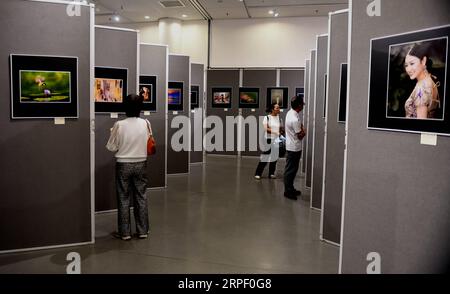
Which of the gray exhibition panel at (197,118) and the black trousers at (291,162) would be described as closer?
the black trousers at (291,162)

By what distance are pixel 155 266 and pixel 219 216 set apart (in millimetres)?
1961

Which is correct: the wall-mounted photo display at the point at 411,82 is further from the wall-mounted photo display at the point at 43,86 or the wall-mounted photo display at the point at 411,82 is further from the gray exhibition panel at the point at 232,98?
the gray exhibition panel at the point at 232,98

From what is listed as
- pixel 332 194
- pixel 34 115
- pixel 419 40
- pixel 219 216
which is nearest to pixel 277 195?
pixel 219 216

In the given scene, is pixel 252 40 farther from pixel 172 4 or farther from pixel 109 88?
pixel 109 88

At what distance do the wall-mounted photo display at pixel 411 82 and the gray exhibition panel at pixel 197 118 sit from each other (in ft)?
24.3

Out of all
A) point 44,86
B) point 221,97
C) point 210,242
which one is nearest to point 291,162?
point 210,242

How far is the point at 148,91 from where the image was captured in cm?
720

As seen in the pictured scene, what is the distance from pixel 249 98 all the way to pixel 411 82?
381 inches

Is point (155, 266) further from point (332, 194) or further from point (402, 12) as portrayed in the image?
point (402, 12)

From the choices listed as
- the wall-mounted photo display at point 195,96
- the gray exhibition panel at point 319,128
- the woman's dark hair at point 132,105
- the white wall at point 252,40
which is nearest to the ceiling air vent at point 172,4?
the white wall at point 252,40

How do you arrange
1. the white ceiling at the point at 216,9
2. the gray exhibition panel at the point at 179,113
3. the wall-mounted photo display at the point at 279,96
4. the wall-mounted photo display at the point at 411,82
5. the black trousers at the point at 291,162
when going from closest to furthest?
the wall-mounted photo display at the point at 411,82 < the black trousers at the point at 291,162 < the gray exhibition panel at the point at 179,113 < the white ceiling at the point at 216,9 < the wall-mounted photo display at the point at 279,96

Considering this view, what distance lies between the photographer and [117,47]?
5750 millimetres

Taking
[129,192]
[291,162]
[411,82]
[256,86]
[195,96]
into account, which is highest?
[256,86]

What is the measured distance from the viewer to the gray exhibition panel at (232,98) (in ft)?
40.4
